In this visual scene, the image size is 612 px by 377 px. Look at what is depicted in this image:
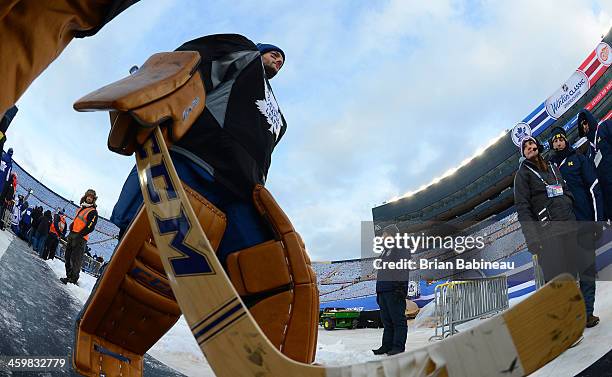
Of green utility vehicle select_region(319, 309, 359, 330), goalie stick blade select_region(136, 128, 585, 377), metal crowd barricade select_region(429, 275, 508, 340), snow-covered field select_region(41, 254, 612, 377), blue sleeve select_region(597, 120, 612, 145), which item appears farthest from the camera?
green utility vehicle select_region(319, 309, 359, 330)

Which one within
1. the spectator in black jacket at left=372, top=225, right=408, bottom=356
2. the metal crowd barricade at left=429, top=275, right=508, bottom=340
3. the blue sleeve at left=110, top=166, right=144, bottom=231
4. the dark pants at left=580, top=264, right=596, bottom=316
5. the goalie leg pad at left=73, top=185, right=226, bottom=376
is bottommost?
the goalie leg pad at left=73, top=185, right=226, bottom=376

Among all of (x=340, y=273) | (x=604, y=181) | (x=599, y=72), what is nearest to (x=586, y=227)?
(x=604, y=181)

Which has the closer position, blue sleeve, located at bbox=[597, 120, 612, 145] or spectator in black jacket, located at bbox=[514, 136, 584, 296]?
spectator in black jacket, located at bbox=[514, 136, 584, 296]

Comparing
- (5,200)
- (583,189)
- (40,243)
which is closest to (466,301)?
(583,189)

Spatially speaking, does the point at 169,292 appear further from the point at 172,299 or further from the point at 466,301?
the point at 466,301

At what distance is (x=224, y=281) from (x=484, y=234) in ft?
49.1

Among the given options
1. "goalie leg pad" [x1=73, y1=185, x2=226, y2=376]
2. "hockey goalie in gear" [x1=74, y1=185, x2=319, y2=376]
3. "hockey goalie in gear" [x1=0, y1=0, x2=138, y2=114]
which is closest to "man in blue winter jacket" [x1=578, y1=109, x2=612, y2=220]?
"hockey goalie in gear" [x1=74, y1=185, x2=319, y2=376]

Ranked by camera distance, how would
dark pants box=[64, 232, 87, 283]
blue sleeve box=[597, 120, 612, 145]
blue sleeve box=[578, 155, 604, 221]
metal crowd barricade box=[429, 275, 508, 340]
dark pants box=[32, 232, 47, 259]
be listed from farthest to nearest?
dark pants box=[32, 232, 47, 259]
dark pants box=[64, 232, 87, 283]
metal crowd barricade box=[429, 275, 508, 340]
blue sleeve box=[597, 120, 612, 145]
blue sleeve box=[578, 155, 604, 221]

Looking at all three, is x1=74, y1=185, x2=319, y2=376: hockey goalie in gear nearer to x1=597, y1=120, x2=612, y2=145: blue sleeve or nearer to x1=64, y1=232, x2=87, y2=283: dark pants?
x1=597, y1=120, x2=612, y2=145: blue sleeve

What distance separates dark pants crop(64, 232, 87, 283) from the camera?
413 centimetres

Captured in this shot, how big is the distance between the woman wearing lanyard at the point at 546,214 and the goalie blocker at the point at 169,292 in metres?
1.93

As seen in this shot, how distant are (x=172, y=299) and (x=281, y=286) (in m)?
0.37

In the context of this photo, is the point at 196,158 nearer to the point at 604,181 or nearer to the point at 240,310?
A: the point at 240,310

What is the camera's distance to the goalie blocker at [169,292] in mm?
1063
